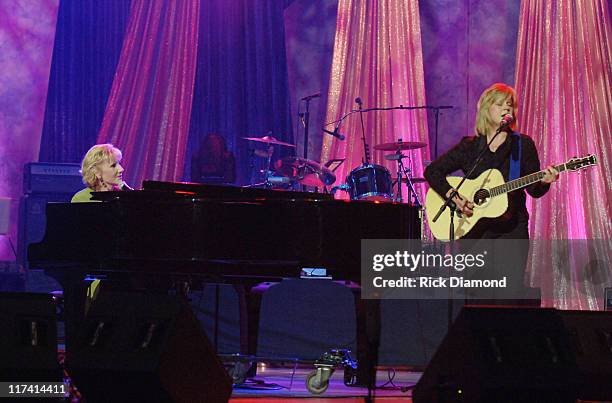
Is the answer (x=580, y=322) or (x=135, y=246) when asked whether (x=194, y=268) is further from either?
(x=580, y=322)

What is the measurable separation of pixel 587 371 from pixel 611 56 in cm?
562

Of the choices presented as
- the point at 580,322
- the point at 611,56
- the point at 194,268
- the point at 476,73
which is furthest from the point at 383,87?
the point at 580,322

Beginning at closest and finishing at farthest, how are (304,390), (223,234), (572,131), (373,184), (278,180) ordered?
(223,234) < (304,390) < (373,184) < (572,131) < (278,180)

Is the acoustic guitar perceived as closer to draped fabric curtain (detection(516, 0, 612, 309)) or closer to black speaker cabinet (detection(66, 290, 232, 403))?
black speaker cabinet (detection(66, 290, 232, 403))

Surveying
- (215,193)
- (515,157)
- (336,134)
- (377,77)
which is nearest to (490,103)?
(515,157)

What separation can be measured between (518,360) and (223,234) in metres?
1.99

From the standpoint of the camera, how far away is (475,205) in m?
5.44

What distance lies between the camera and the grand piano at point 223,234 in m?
4.95

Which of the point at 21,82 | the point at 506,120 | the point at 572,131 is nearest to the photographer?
the point at 506,120

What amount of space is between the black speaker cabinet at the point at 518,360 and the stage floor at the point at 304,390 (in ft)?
5.10

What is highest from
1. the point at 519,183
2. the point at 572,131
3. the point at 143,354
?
the point at 572,131

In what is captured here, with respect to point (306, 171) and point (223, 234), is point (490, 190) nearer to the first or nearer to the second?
point (223, 234)

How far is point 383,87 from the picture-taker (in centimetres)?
947

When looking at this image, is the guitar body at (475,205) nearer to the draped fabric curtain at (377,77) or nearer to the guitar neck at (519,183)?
the guitar neck at (519,183)
